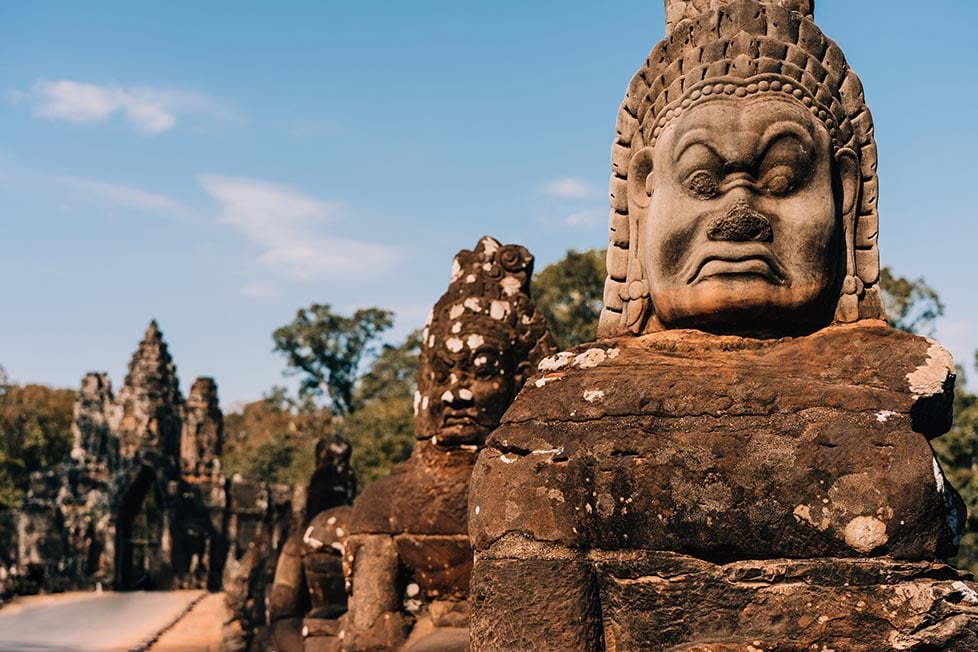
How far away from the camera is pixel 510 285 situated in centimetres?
740

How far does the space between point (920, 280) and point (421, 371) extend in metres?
29.5

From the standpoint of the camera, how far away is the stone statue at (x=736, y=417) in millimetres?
3426

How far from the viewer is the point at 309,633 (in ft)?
28.6

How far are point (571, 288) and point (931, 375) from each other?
3074 cm

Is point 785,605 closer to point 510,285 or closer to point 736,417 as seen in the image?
point 736,417

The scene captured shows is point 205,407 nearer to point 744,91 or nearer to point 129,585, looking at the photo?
point 129,585

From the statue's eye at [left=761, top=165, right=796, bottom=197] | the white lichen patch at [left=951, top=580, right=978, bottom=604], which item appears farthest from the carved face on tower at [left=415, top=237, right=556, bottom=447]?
the white lichen patch at [left=951, top=580, right=978, bottom=604]

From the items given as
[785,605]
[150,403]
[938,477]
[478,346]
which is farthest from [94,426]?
[938,477]

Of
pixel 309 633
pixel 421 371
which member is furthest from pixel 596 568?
pixel 309 633

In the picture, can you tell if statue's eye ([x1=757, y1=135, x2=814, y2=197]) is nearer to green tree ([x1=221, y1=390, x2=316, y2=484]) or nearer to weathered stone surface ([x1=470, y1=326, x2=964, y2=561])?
weathered stone surface ([x1=470, y1=326, x2=964, y2=561])

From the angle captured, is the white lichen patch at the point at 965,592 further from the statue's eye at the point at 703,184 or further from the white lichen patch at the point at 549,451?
the statue's eye at the point at 703,184

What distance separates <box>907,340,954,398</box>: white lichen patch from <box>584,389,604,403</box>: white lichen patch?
0.98 m

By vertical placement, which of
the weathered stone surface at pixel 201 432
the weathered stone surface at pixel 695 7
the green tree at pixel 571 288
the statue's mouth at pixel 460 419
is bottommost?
the statue's mouth at pixel 460 419

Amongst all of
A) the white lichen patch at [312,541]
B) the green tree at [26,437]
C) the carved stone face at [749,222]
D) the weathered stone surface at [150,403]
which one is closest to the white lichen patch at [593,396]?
the carved stone face at [749,222]
